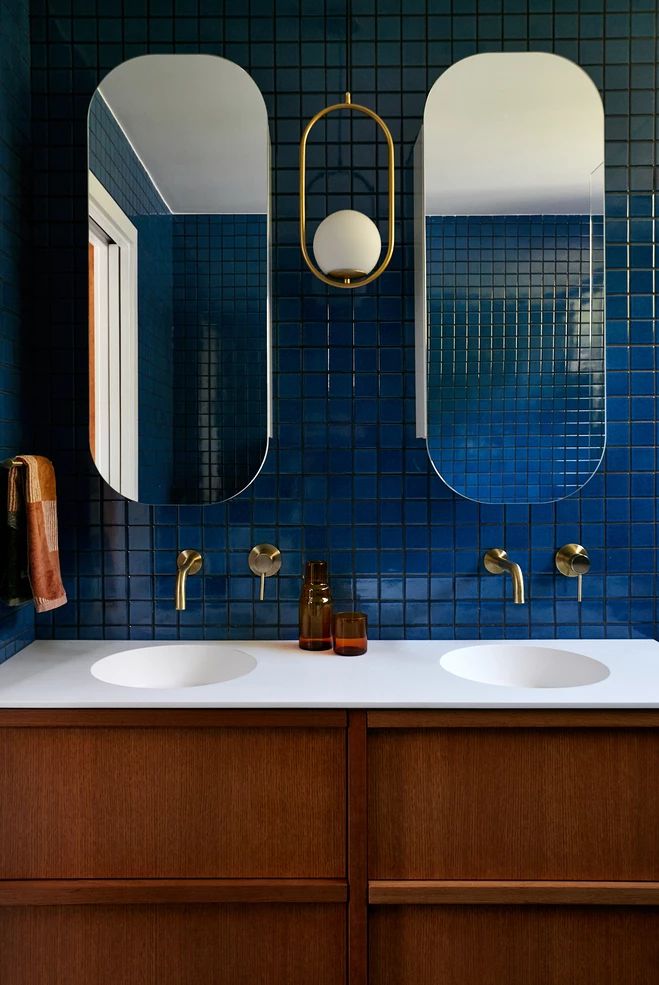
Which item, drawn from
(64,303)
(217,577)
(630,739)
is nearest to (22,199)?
(64,303)

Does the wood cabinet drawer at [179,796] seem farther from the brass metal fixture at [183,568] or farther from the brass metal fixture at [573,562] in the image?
the brass metal fixture at [573,562]

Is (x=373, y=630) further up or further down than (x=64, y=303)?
further down

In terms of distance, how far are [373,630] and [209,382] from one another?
2.33ft

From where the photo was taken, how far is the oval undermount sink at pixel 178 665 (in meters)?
1.61

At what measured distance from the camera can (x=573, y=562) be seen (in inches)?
65.5

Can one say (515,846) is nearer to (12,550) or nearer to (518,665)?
(518,665)

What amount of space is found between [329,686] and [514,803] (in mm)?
390

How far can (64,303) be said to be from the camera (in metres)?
1.70

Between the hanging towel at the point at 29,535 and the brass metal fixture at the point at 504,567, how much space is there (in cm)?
99

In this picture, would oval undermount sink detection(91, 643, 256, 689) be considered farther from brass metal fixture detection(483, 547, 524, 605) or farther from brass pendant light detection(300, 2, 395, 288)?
brass pendant light detection(300, 2, 395, 288)

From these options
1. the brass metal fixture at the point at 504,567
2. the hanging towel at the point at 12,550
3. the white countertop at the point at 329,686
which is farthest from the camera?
the brass metal fixture at the point at 504,567

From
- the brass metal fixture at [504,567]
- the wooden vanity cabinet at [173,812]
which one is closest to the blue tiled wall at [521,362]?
the brass metal fixture at [504,567]

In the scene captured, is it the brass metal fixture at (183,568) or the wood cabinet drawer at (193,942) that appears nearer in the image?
the wood cabinet drawer at (193,942)

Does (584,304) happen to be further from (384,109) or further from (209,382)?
(209,382)
